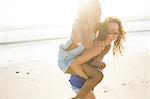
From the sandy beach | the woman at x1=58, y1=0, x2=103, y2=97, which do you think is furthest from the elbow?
the sandy beach

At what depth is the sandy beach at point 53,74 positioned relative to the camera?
476 cm

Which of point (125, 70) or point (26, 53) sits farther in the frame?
point (26, 53)

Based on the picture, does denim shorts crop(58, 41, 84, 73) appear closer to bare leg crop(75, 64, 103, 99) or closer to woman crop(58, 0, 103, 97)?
woman crop(58, 0, 103, 97)

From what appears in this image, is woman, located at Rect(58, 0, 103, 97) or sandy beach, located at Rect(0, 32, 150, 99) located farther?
sandy beach, located at Rect(0, 32, 150, 99)

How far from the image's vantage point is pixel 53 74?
5.84m

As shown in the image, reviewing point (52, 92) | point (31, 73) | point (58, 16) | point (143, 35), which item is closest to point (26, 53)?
point (31, 73)

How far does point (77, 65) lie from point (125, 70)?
114 inches

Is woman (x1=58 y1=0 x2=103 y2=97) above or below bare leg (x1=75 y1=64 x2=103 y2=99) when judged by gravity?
above

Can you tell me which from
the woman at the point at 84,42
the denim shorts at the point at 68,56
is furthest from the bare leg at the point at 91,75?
the denim shorts at the point at 68,56

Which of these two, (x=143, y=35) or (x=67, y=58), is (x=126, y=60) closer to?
(x=143, y=35)

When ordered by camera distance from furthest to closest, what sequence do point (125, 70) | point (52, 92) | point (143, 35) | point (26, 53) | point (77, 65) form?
point (143, 35) → point (26, 53) → point (125, 70) → point (52, 92) → point (77, 65)

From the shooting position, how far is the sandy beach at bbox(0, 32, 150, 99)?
15.6 feet

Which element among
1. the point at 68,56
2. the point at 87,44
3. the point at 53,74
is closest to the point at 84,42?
the point at 87,44

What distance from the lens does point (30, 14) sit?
38.1 ft
